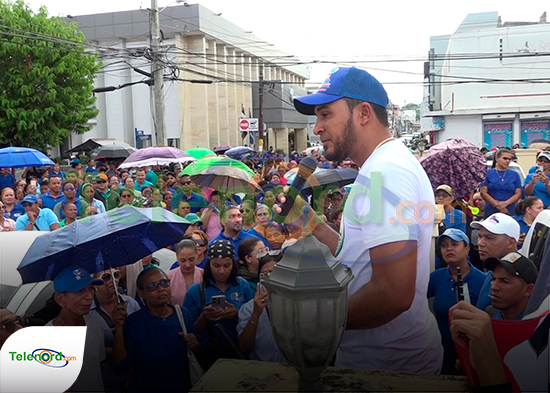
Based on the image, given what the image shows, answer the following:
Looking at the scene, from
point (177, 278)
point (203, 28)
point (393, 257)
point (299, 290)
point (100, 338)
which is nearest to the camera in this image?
point (299, 290)

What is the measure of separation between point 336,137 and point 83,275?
2.41 meters

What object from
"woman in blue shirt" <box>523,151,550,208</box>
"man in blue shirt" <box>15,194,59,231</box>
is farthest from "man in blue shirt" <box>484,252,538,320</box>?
"man in blue shirt" <box>15,194,59,231</box>

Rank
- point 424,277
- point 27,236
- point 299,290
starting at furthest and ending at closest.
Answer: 1. point 27,236
2. point 424,277
3. point 299,290

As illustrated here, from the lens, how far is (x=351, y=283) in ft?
6.37

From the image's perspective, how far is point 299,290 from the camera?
1562 mm

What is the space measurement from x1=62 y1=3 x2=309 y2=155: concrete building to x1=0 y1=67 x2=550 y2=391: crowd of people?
23.9 meters

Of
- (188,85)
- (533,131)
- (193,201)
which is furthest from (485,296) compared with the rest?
(533,131)

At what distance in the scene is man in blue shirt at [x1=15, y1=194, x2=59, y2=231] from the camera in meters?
6.66

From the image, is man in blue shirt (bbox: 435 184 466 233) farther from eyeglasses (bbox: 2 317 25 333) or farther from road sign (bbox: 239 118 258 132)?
road sign (bbox: 239 118 258 132)

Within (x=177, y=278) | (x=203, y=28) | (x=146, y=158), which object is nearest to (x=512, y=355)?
(x=177, y=278)

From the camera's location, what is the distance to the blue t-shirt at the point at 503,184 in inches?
310

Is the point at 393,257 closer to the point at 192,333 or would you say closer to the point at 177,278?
the point at 192,333

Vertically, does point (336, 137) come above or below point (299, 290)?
above

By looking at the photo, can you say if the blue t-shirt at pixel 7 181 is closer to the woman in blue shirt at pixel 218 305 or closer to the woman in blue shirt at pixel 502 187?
the woman in blue shirt at pixel 218 305
